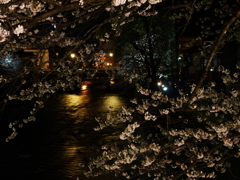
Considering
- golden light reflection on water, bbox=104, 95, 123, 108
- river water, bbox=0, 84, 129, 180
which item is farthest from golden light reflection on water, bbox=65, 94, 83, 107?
river water, bbox=0, 84, 129, 180

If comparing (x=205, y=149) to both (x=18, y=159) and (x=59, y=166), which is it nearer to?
(x=59, y=166)

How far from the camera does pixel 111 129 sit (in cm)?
1369

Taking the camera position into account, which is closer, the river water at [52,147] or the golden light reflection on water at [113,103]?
the river water at [52,147]

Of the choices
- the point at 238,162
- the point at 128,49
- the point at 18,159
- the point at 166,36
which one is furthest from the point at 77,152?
the point at 166,36

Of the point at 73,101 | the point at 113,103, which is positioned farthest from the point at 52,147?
the point at 73,101

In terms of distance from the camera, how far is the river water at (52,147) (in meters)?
8.42

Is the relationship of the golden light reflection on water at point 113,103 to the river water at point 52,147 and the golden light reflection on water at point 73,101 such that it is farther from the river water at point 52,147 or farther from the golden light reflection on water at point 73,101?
the river water at point 52,147

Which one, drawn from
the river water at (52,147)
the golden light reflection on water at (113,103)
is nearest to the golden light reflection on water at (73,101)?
the golden light reflection on water at (113,103)

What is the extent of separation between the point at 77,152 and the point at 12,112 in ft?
38.2

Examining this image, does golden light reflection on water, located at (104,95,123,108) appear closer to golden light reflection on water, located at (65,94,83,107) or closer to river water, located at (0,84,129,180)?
golden light reflection on water, located at (65,94,83,107)

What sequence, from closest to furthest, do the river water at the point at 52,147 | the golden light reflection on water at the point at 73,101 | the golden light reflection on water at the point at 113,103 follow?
the river water at the point at 52,147
the golden light reflection on water at the point at 113,103
the golden light reflection on water at the point at 73,101

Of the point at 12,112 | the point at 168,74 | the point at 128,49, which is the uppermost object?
the point at 128,49

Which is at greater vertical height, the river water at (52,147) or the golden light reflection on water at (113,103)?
the river water at (52,147)

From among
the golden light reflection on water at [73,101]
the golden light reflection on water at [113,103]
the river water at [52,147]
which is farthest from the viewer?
A: the golden light reflection on water at [73,101]
